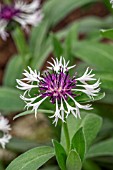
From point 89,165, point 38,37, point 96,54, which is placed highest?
point 38,37

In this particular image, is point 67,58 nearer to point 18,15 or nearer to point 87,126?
point 18,15

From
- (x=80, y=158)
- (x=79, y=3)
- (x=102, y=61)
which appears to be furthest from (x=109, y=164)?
(x=80, y=158)

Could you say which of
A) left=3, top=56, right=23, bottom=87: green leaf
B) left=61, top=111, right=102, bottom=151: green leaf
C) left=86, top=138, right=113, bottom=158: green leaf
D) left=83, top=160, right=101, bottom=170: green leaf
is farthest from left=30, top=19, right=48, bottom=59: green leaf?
left=61, top=111, right=102, bottom=151: green leaf

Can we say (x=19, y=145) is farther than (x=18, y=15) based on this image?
Yes

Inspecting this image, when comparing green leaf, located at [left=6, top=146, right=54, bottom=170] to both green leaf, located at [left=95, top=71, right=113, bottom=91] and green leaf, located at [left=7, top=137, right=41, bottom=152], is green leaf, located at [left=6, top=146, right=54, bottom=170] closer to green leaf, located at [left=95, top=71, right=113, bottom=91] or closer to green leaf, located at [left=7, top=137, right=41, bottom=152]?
green leaf, located at [left=95, top=71, right=113, bottom=91]

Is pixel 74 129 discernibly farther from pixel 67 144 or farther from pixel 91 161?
pixel 91 161

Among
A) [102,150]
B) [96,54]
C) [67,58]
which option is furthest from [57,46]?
[102,150]

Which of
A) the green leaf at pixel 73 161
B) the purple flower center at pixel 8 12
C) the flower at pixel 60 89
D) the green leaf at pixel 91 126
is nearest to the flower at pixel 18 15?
the purple flower center at pixel 8 12
